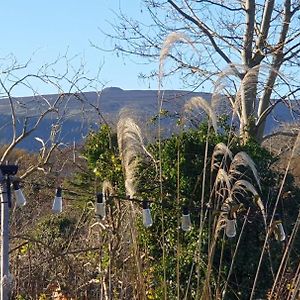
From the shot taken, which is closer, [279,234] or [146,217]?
[146,217]

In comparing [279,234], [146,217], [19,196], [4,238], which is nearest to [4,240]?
[4,238]

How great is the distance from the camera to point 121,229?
576 cm

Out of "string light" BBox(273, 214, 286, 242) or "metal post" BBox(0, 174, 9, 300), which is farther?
"string light" BBox(273, 214, 286, 242)

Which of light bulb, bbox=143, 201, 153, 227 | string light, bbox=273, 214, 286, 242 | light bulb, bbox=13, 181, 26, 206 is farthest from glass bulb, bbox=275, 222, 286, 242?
light bulb, bbox=13, 181, 26, 206

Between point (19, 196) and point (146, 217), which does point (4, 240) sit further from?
point (146, 217)

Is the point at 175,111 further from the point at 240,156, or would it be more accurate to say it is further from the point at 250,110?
the point at 240,156

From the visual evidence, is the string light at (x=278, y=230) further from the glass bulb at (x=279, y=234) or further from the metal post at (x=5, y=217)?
the metal post at (x=5, y=217)

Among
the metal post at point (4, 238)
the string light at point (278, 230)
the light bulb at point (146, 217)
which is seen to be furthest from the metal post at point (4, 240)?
the string light at point (278, 230)

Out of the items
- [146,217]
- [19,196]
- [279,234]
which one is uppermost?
[19,196]

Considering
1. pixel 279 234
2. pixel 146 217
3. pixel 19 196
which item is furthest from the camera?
pixel 279 234

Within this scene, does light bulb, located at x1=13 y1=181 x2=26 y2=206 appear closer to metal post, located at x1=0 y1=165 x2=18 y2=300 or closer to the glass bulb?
metal post, located at x1=0 y1=165 x2=18 y2=300

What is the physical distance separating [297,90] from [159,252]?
412cm

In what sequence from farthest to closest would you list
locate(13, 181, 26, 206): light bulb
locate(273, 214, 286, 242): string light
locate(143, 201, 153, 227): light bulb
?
locate(273, 214, 286, 242): string light → locate(143, 201, 153, 227): light bulb → locate(13, 181, 26, 206): light bulb

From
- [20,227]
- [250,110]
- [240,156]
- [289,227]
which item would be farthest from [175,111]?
[240,156]
